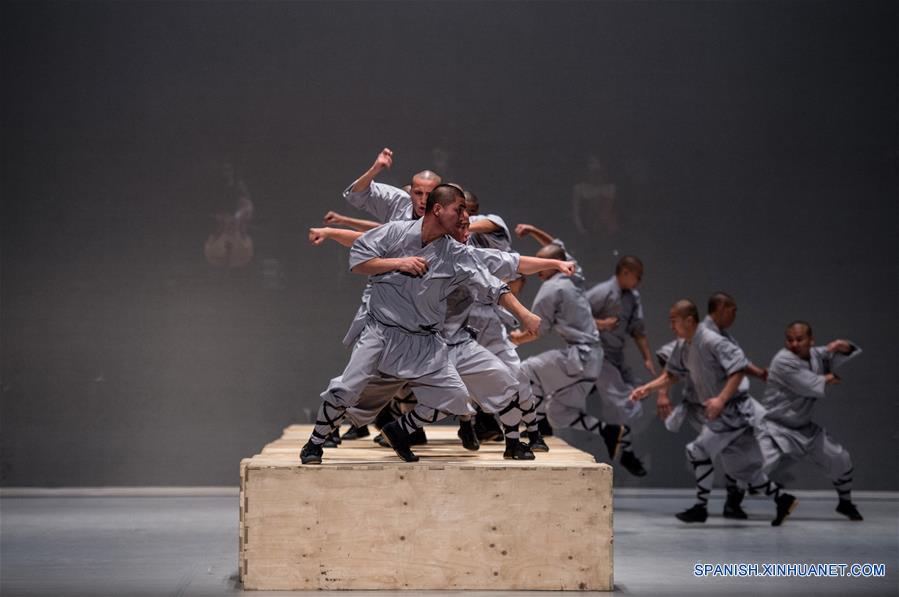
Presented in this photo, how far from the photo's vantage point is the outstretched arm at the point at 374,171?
217 inches

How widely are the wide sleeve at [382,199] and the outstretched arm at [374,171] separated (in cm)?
5

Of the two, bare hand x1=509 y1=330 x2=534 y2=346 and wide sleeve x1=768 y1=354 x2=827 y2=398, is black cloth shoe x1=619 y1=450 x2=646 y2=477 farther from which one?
bare hand x1=509 y1=330 x2=534 y2=346

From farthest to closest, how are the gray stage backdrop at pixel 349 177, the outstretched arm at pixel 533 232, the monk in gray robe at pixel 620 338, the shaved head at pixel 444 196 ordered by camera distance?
the gray stage backdrop at pixel 349 177 < the monk in gray robe at pixel 620 338 < the outstretched arm at pixel 533 232 < the shaved head at pixel 444 196

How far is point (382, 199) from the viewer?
6.02 m

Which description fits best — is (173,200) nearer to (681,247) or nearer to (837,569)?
(681,247)

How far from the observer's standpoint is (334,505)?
4.37m

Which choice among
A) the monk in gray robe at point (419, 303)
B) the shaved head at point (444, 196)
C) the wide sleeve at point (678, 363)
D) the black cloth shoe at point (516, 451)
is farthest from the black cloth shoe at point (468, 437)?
the wide sleeve at point (678, 363)

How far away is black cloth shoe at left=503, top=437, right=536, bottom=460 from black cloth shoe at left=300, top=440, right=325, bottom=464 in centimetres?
91

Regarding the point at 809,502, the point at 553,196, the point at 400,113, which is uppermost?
the point at 400,113

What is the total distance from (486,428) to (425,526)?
5.94 feet

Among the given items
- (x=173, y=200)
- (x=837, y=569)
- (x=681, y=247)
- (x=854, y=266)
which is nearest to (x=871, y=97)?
(x=854, y=266)

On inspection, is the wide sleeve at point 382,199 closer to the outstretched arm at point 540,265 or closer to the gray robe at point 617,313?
the outstretched arm at point 540,265

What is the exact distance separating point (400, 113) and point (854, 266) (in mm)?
3493

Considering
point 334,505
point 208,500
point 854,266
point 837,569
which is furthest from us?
point 854,266
